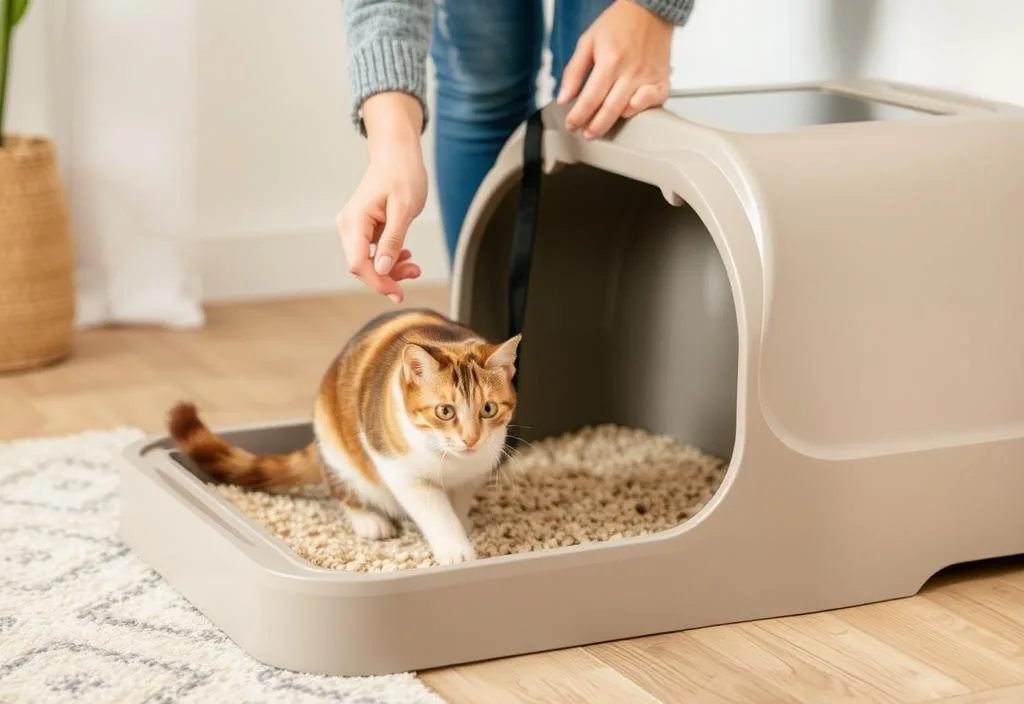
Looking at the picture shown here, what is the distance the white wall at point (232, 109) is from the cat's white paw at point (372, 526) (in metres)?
0.85

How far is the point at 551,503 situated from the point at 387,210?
0.38 metres

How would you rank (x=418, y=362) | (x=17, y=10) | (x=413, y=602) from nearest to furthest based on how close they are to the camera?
1. (x=413, y=602)
2. (x=418, y=362)
3. (x=17, y=10)

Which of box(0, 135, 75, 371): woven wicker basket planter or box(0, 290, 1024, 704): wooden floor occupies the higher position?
box(0, 135, 75, 371): woven wicker basket planter

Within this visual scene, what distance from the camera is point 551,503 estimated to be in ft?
5.17

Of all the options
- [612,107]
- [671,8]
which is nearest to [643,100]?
[612,107]

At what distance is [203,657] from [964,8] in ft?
3.50

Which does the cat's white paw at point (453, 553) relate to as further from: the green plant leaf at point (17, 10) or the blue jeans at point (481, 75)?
the green plant leaf at point (17, 10)

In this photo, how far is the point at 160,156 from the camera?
260cm

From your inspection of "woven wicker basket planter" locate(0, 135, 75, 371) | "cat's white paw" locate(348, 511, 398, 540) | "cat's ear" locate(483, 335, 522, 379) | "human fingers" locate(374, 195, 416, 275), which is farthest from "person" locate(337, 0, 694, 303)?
"woven wicker basket planter" locate(0, 135, 75, 371)

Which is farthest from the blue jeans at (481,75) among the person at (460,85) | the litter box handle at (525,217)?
the litter box handle at (525,217)

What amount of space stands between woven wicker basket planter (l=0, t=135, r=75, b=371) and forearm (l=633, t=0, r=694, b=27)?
116 cm

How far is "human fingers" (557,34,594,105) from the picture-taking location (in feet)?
5.05

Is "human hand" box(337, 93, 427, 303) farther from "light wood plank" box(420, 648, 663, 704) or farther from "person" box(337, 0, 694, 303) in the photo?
"light wood plank" box(420, 648, 663, 704)

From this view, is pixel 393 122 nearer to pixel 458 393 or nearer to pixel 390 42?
pixel 390 42
